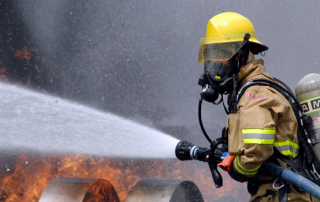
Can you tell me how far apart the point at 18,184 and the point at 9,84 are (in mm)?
1952

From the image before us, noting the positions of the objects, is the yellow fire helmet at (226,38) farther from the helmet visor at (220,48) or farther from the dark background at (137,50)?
the dark background at (137,50)

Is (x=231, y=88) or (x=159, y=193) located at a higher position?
(x=231, y=88)

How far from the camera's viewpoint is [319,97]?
2.39 m

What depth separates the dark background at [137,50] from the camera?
21.8ft

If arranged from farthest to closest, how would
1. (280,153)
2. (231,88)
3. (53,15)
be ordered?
(53,15) < (231,88) < (280,153)

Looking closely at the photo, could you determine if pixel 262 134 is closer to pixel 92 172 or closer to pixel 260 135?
pixel 260 135

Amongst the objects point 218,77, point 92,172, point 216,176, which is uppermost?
point 218,77

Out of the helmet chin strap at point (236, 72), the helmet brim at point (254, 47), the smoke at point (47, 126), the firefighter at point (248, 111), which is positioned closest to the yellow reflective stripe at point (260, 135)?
the firefighter at point (248, 111)

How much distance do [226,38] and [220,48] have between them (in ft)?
0.31

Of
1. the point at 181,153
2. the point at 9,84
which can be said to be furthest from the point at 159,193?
the point at 9,84

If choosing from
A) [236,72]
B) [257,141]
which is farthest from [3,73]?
[257,141]

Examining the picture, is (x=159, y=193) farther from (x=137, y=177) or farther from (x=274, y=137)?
(x=137, y=177)

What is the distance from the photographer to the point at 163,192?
2883mm

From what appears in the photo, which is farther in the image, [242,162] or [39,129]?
[39,129]
